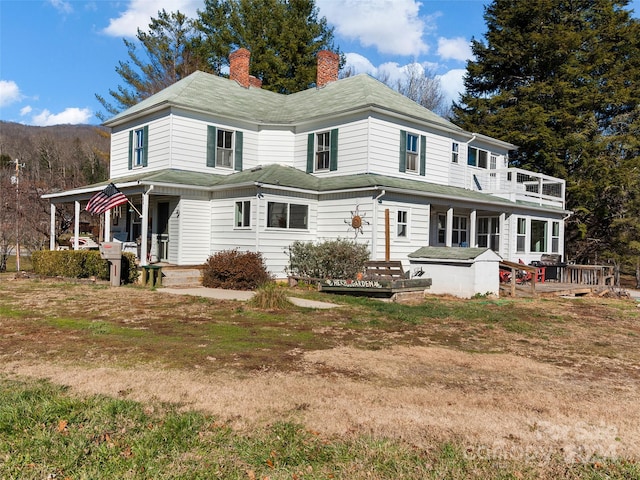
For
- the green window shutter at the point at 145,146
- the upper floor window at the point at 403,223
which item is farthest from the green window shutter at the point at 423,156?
the green window shutter at the point at 145,146

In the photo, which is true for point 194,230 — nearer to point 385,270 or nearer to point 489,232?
point 385,270

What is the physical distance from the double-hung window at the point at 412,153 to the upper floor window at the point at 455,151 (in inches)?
114

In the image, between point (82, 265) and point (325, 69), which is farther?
point (325, 69)

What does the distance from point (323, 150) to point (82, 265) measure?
10.2m

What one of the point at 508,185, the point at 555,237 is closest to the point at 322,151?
the point at 508,185

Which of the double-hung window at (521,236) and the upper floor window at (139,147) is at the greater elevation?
the upper floor window at (139,147)

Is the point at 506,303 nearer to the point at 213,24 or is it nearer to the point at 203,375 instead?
the point at 203,375

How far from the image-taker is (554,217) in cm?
2809

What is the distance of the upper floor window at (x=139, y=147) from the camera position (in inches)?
854

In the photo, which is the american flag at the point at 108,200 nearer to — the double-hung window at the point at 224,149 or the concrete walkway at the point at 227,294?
the concrete walkway at the point at 227,294

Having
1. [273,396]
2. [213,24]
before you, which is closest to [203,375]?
[273,396]

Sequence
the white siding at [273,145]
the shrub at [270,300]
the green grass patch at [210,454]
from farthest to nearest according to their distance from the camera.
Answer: the white siding at [273,145] < the shrub at [270,300] < the green grass patch at [210,454]

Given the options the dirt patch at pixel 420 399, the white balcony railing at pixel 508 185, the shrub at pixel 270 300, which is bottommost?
the dirt patch at pixel 420 399

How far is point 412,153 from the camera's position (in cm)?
2156
